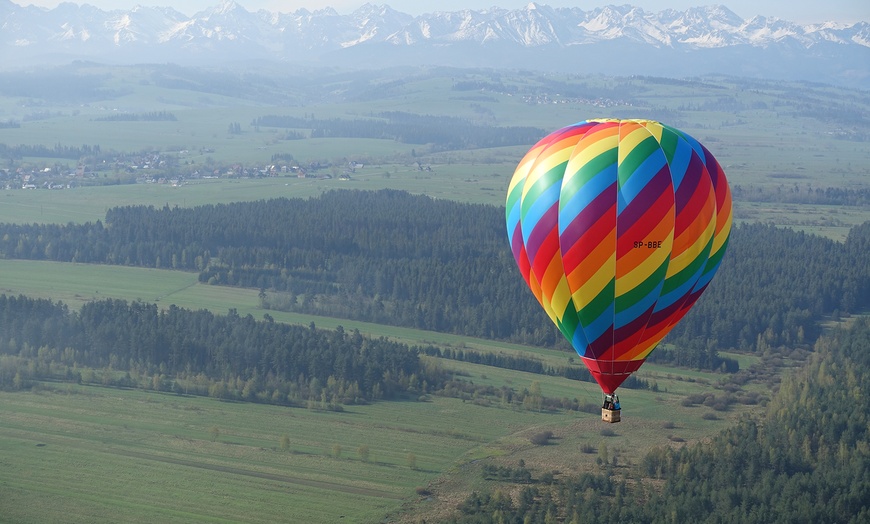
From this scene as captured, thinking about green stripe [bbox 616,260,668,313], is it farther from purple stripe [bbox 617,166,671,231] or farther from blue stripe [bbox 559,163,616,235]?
blue stripe [bbox 559,163,616,235]

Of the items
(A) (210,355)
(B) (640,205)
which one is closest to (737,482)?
(B) (640,205)

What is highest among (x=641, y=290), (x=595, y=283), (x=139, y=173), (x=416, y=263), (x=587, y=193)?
(x=587, y=193)

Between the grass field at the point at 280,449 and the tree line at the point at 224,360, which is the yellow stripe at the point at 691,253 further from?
the tree line at the point at 224,360

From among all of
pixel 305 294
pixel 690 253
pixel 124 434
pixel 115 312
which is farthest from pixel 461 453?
pixel 305 294

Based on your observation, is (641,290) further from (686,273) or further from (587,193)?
(587,193)

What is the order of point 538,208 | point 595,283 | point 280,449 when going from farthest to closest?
point 280,449 < point 538,208 < point 595,283
